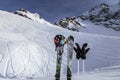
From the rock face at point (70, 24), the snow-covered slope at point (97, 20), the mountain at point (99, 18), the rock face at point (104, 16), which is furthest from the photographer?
the rock face at point (104, 16)

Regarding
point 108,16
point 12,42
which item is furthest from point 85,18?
point 12,42

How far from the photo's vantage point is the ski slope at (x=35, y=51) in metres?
30.8

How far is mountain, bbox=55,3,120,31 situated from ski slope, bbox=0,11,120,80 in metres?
81.7

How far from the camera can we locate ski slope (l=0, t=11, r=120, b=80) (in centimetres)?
3075

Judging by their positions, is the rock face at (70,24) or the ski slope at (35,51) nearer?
the ski slope at (35,51)

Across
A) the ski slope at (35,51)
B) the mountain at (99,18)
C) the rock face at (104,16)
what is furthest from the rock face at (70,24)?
the ski slope at (35,51)

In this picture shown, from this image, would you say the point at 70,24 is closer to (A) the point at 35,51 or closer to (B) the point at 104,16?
(B) the point at 104,16

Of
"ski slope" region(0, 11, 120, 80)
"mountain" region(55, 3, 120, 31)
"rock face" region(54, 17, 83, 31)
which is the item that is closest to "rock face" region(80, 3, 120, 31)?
"mountain" region(55, 3, 120, 31)

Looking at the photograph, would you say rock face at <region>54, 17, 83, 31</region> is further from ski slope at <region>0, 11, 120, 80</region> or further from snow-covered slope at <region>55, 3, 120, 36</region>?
ski slope at <region>0, 11, 120, 80</region>

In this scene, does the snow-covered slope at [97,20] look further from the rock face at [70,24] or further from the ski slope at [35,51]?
the ski slope at [35,51]

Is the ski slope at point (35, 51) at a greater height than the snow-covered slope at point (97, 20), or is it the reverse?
the snow-covered slope at point (97, 20)

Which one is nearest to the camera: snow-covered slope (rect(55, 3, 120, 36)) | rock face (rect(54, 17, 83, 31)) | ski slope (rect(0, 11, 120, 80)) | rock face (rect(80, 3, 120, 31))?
ski slope (rect(0, 11, 120, 80))

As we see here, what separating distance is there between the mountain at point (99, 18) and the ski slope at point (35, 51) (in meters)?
81.7

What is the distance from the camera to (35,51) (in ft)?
115
